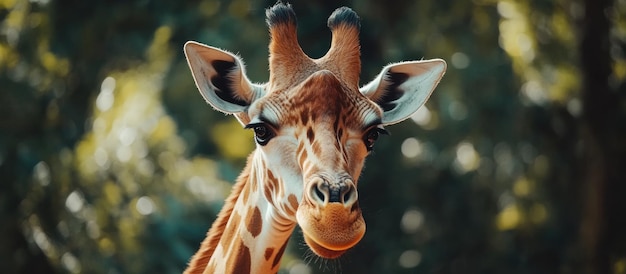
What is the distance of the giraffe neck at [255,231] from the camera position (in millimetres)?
6180

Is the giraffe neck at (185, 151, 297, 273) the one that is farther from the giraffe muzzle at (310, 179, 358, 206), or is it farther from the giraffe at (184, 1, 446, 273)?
the giraffe muzzle at (310, 179, 358, 206)

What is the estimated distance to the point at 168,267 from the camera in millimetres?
17000

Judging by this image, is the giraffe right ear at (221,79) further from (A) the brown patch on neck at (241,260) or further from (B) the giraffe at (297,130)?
(A) the brown patch on neck at (241,260)

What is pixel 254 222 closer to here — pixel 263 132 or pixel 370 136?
pixel 263 132

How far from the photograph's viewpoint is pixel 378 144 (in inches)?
739

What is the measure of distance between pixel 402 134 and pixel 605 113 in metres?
3.15

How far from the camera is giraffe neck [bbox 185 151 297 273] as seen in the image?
20.3ft

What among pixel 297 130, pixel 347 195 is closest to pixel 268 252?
pixel 297 130

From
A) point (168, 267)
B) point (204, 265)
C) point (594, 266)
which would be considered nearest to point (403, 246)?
point (594, 266)

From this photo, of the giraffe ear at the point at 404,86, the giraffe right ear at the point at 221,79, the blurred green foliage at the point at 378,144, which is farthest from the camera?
the blurred green foliage at the point at 378,144

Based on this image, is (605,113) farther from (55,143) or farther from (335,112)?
(335,112)

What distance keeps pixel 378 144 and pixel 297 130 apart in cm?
1288

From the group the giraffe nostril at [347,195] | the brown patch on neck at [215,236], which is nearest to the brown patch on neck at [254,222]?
the brown patch on neck at [215,236]

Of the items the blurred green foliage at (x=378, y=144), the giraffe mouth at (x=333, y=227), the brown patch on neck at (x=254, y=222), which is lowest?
the blurred green foliage at (x=378, y=144)
